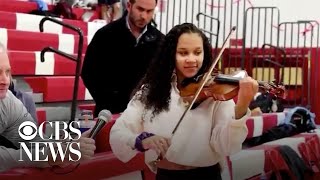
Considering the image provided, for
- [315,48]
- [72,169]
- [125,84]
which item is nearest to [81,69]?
[125,84]

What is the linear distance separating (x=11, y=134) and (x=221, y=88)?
386mm

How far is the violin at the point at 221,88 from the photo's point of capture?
0.92m

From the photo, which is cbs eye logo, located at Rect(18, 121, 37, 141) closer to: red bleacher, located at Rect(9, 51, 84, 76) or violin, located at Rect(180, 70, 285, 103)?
violin, located at Rect(180, 70, 285, 103)

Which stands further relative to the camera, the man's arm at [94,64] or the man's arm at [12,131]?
the man's arm at [94,64]

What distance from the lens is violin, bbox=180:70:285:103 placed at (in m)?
0.92

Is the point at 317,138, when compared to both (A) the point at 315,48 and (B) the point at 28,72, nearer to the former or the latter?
(B) the point at 28,72

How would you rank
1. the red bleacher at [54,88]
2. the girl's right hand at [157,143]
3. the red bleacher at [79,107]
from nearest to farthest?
the girl's right hand at [157,143], the red bleacher at [79,107], the red bleacher at [54,88]

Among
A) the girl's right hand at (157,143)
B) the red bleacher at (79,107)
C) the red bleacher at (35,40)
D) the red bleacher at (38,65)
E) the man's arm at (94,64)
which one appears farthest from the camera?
the red bleacher at (35,40)

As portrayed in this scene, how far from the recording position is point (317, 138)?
7.23ft

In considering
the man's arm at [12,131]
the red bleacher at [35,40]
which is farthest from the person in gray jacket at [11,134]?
the red bleacher at [35,40]

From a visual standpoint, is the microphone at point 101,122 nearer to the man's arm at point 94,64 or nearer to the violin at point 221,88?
the violin at point 221,88

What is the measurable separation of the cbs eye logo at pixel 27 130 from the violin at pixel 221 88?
0.93 ft

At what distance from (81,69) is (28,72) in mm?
701

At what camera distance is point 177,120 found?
0.95 metres
